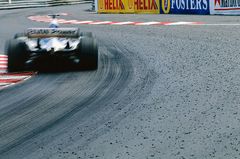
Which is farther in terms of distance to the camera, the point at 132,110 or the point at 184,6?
the point at 184,6

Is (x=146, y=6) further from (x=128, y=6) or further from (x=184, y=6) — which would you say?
(x=184, y=6)

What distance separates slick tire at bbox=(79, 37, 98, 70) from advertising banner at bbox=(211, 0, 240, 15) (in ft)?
41.2

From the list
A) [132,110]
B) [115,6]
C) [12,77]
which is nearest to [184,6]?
[115,6]

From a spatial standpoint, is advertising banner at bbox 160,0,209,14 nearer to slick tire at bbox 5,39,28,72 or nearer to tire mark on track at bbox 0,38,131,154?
slick tire at bbox 5,39,28,72

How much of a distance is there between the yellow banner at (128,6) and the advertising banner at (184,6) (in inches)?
21.6

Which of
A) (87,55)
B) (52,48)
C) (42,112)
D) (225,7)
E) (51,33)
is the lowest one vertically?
(42,112)

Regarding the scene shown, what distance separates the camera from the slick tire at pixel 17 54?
9.98 metres

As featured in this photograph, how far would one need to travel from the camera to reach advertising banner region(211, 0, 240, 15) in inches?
850

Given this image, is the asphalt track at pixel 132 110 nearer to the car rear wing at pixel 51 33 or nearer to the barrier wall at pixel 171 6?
the car rear wing at pixel 51 33

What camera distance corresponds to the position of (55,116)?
664 cm

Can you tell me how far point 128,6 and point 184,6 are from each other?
4.05m

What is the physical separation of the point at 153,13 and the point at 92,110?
63.4ft

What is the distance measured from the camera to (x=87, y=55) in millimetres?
9977

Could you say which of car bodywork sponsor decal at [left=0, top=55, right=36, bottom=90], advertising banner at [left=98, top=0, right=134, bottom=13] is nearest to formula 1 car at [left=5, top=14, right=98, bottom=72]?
car bodywork sponsor decal at [left=0, top=55, right=36, bottom=90]
